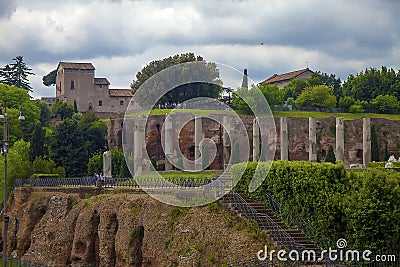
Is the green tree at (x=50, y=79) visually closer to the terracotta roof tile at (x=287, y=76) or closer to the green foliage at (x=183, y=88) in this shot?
the terracotta roof tile at (x=287, y=76)

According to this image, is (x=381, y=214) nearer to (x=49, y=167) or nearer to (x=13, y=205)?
(x=13, y=205)

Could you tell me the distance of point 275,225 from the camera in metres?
38.1

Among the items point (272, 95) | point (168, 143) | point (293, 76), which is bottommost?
point (168, 143)

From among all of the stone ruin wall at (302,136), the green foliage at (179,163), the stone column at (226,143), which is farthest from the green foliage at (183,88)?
the green foliage at (179,163)

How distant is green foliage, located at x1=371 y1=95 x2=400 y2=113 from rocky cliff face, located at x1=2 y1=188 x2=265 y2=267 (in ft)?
176

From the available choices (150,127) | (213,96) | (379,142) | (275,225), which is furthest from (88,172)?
(275,225)

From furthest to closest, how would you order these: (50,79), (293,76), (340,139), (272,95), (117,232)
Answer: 1. (50,79)
2. (293,76)
3. (272,95)
4. (340,139)
5. (117,232)

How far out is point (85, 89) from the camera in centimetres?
12950

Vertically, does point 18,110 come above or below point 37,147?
above

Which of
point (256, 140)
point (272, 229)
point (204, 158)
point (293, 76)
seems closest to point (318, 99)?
point (293, 76)

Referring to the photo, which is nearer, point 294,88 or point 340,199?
point 340,199

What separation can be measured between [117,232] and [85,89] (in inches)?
3252

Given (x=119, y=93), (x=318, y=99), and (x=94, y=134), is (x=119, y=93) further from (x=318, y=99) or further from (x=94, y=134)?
(x=318, y=99)

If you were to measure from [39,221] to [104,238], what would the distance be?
40.0ft
